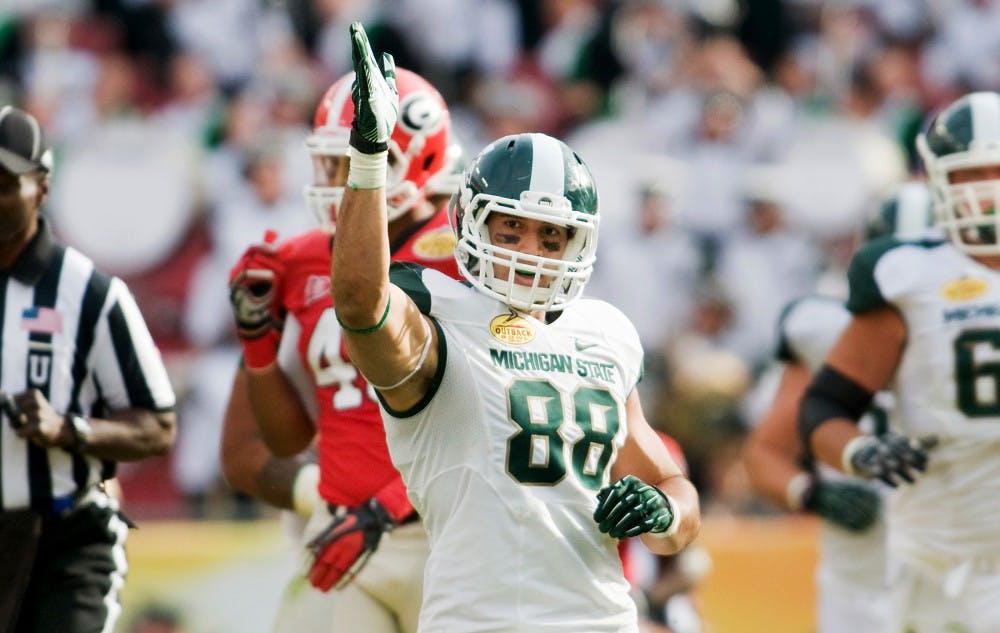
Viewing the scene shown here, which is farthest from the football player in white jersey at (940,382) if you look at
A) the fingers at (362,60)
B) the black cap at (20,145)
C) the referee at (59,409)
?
the black cap at (20,145)

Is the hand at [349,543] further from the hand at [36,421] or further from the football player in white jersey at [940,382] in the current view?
the football player in white jersey at [940,382]

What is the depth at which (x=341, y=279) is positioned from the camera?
3492 mm

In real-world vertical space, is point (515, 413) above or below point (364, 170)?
below

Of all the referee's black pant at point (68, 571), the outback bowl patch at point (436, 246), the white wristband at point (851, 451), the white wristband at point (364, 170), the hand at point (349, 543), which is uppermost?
the white wristband at point (364, 170)

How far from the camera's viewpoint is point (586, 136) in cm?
1218

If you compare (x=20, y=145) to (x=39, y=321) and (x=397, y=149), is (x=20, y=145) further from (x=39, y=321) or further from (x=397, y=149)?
(x=397, y=149)

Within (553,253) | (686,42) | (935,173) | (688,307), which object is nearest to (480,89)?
(686,42)

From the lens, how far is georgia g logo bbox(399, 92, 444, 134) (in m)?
5.06

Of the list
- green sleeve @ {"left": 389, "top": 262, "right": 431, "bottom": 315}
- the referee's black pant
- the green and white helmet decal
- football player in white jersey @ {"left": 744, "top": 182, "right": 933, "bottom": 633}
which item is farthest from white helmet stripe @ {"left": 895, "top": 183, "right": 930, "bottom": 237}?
the referee's black pant

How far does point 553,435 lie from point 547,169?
59 cm

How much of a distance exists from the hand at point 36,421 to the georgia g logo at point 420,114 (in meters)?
1.26

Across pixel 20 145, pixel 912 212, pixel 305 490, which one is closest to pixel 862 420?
pixel 912 212

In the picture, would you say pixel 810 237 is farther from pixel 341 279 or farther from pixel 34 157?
pixel 341 279

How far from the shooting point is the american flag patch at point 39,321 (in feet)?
16.0
